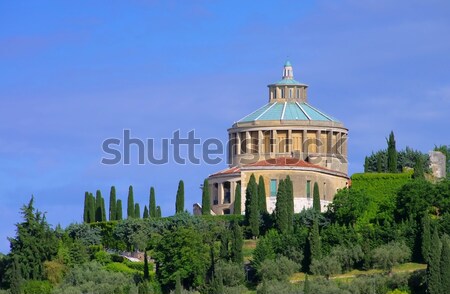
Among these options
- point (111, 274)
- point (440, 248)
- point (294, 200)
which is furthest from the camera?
point (294, 200)

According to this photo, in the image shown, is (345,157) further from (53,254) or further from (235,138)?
(53,254)

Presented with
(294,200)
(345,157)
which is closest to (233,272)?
(294,200)

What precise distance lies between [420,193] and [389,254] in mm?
6546

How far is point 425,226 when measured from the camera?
346 feet

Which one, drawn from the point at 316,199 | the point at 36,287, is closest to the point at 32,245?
the point at 36,287

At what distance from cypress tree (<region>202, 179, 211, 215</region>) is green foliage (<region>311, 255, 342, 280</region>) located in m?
14.2

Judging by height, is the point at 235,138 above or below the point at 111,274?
above

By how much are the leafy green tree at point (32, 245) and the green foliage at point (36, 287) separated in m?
0.96

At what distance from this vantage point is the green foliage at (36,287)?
108 m

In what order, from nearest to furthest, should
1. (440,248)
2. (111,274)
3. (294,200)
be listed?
(440,248) < (111,274) < (294,200)

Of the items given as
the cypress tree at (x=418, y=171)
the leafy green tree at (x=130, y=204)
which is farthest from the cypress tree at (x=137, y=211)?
the cypress tree at (x=418, y=171)

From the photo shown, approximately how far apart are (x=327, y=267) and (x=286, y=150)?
2025 cm

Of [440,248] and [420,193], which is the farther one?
[420,193]

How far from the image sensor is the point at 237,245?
108125mm
